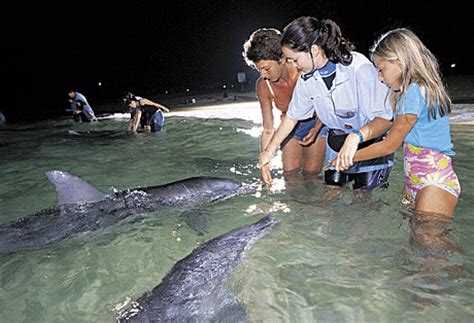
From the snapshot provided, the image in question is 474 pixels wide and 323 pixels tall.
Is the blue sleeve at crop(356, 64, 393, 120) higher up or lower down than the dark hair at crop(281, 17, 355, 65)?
lower down

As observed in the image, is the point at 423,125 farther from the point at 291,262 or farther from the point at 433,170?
the point at 291,262

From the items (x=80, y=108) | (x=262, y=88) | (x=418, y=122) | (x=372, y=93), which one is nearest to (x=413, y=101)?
(x=418, y=122)

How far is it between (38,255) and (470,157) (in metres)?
7.73

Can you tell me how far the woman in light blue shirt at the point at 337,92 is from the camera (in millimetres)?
3324

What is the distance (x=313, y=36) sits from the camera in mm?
3295

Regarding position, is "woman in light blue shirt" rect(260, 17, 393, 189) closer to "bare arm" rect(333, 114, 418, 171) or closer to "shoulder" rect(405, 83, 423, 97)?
"bare arm" rect(333, 114, 418, 171)

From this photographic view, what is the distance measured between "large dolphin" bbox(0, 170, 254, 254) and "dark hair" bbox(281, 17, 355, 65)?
294cm

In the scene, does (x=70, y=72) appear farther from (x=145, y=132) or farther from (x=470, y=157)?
(x=470, y=157)

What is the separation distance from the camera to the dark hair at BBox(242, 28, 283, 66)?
4.06 meters

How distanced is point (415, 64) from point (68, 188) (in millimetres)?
→ 4530

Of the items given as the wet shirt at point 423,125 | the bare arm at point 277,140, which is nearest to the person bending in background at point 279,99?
the bare arm at point 277,140

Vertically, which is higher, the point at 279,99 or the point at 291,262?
the point at 279,99

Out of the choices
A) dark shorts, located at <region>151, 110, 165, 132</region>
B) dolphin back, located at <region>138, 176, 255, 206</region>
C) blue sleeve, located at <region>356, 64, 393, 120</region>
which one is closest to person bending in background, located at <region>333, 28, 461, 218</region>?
blue sleeve, located at <region>356, 64, 393, 120</region>

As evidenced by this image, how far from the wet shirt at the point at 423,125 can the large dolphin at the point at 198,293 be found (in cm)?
202
